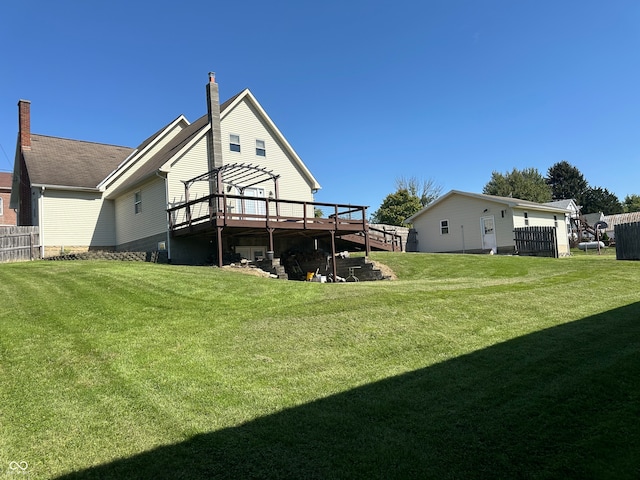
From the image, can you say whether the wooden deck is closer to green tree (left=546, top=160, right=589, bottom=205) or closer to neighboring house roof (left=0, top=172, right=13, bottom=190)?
neighboring house roof (left=0, top=172, right=13, bottom=190)

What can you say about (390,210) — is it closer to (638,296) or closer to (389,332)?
(638,296)

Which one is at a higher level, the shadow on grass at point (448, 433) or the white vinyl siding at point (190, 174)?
the white vinyl siding at point (190, 174)

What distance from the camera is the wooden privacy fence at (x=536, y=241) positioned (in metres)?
25.8

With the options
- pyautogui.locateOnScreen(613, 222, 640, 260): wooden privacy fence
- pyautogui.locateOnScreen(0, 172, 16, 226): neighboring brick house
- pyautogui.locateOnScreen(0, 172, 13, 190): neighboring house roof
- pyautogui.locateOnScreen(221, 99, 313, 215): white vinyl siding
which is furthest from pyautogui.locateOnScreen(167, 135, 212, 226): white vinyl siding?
pyautogui.locateOnScreen(0, 172, 13, 190): neighboring house roof

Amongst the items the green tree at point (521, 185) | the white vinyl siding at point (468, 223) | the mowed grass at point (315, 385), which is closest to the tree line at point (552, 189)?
the green tree at point (521, 185)

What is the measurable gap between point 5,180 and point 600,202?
8058 centimetres

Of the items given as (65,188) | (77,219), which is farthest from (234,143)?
(77,219)

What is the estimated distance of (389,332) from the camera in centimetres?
702

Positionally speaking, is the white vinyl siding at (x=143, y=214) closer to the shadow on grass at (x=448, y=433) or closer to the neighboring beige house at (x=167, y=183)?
the neighboring beige house at (x=167, y=183)

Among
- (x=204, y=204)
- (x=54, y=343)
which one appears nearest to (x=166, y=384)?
(x=54, y=343)

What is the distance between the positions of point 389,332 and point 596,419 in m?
3.49

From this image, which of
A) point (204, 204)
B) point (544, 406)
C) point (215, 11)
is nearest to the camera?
point (544, 406)

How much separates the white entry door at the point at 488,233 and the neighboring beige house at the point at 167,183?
38.4 ft

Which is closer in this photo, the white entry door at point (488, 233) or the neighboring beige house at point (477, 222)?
the neighboring beige house at point (477, 222)
